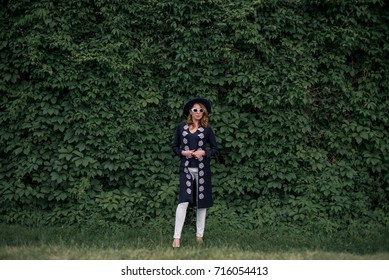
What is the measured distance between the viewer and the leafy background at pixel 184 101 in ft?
22.1

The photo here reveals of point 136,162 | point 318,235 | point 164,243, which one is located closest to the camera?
point 164,243

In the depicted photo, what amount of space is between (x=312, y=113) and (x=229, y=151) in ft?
5.15

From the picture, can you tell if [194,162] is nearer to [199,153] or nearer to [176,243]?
[199,153]

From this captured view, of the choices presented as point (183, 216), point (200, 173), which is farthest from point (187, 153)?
point (183, 216)

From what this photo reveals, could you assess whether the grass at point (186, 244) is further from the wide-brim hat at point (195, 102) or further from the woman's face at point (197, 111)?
the wide-brim hat at point (195, 102)

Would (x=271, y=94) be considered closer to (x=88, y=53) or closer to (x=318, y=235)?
(x=318, y=235)

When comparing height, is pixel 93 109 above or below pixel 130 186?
above

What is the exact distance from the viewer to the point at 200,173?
5.57 meters

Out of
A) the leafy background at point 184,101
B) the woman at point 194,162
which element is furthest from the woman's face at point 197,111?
the leafy background at point 184,101

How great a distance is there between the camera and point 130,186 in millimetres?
6883

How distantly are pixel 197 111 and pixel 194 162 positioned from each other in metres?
0.70

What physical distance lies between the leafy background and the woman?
1.14m
